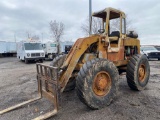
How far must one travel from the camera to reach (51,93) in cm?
446

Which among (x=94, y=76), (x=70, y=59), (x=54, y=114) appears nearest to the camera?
(x=54, y=114)

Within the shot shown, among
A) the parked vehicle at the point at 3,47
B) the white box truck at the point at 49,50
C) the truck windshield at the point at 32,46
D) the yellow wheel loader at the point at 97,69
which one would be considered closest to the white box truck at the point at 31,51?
the truck windshield at the point at 32,46

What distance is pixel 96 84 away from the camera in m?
4.36

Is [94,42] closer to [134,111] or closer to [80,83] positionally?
[80,83]

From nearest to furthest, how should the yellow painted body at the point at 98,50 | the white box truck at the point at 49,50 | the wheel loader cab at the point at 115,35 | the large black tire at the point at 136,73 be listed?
1. the yellow painted body at the point at 98,50
2. the wheel loader cab at the point at 115,35
3. the large black tire at the point at 136,73
4. the white box truck at the point at 49,50

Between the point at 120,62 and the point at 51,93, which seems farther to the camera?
the point at 120,62

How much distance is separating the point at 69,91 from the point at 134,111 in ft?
8.16

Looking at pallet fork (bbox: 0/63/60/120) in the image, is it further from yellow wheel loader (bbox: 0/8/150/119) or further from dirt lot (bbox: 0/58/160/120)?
dirt lot (bbox: 0/58/160/120)

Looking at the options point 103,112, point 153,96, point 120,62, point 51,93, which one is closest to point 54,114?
point 51,93

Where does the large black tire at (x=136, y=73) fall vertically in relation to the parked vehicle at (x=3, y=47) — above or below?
below

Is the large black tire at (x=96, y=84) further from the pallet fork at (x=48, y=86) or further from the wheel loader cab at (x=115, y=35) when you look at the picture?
the wheel loader cab at (x=115, y=35)

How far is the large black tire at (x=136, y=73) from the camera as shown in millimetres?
5496

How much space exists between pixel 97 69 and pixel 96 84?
44cm

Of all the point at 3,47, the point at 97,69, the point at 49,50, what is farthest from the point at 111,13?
the point at 3,47
